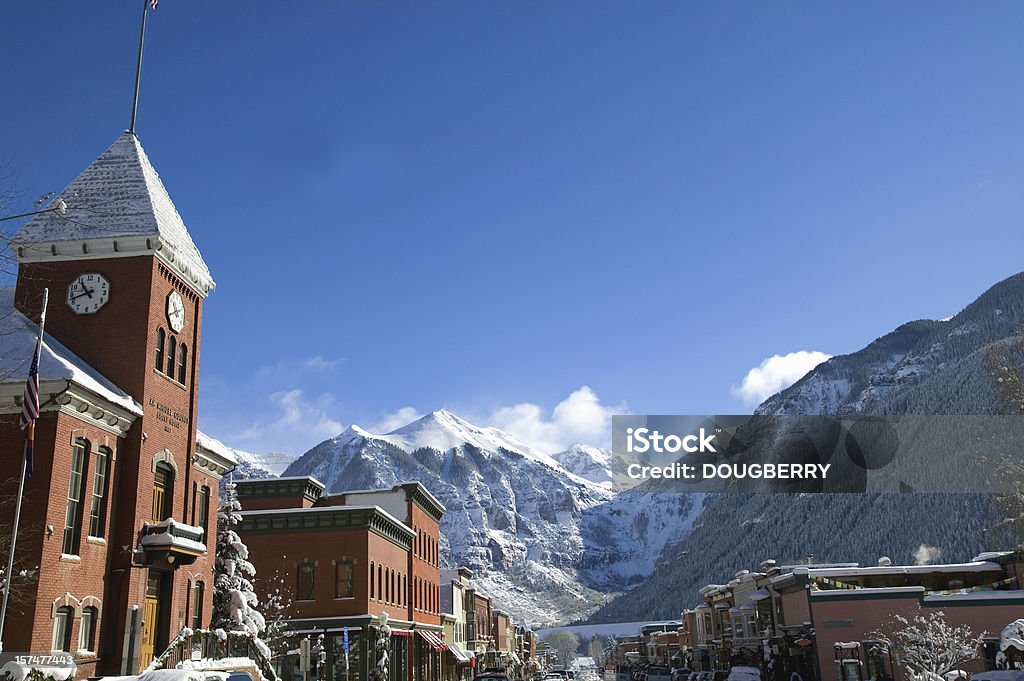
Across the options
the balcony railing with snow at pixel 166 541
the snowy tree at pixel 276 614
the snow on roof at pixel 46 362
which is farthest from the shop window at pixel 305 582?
the snow on roof at pixel 46 362

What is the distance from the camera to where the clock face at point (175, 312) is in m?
29.2

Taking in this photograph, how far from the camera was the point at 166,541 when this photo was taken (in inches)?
1008

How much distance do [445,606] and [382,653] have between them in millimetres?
34530

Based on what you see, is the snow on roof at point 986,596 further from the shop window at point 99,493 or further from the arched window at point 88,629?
the shop window at point 99,493

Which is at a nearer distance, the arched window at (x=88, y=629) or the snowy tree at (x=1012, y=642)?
the arched window at (x=88, y=629)

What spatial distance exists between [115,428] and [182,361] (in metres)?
5.22

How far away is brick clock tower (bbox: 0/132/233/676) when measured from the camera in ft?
75.4

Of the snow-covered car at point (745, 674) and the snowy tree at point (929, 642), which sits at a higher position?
the snowy tree at point (929, 642)

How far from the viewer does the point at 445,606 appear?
7838 cm

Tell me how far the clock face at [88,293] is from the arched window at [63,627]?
9183 millimetres

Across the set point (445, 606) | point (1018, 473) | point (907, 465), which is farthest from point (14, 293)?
point (907, 465)

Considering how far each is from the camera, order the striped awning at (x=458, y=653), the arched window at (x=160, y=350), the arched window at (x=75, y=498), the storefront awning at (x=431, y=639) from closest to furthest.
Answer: the arched window at (x=75, y=498) → the arched window at (x=160, y=350) → the storefront awning at (x=431, y=639) → the striped awning at (x=458, y=653)

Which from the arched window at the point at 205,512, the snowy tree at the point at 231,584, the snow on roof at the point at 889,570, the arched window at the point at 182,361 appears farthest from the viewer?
the snow on roof at the point at 889,570

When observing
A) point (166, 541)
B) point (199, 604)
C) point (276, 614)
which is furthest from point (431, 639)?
point (166, 541)
